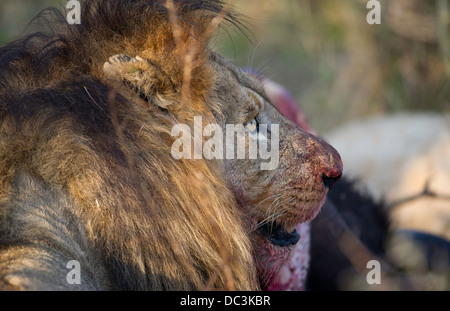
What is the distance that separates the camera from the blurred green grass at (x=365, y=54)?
233 inches

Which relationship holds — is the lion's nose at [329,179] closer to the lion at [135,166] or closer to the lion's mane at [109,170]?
the lion at [135,166]

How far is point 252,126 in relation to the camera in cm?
230

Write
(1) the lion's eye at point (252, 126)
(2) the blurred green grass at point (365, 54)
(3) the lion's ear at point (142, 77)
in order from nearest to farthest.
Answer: (3) the lion's ear at point (142, 77) → (1) the lion's eye at point (252, 126) → (2) the blurred green grass at point (365, 54)

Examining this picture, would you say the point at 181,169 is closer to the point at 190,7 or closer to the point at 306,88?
the point at 190,7

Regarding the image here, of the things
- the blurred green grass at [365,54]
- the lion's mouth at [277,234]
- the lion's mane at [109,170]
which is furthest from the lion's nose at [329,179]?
the blurred green grass at [365,54]

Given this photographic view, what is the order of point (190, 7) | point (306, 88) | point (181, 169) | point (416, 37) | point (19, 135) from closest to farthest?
→ point (19, 135) < point (181, 169) < point (190, 7) < point (416, 37) < point (306, 88)

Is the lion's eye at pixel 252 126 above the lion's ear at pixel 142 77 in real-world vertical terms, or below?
below

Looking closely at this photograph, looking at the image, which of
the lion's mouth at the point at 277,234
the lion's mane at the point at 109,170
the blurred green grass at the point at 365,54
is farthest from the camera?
the blurred green grass at the point at 365,54

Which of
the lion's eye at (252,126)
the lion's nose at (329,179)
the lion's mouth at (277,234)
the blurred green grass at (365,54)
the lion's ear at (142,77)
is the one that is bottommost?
the lion's mouth at (277,234)

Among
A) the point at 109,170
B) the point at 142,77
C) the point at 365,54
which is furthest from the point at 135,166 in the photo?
the point at 365,54

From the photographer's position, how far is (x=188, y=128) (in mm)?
2105

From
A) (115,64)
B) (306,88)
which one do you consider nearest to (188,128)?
(115,64)

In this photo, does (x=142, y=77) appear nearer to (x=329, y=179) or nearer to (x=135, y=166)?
(x=135, y=166)
